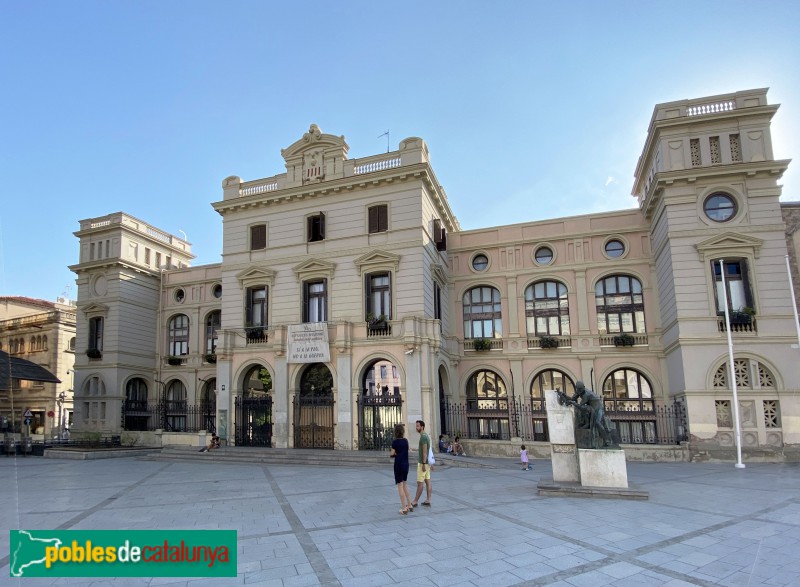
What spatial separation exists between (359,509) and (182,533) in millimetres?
→ 4049

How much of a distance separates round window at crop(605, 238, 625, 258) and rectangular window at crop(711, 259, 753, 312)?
5372 millimetres

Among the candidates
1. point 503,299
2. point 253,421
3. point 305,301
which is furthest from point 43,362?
point 503,299

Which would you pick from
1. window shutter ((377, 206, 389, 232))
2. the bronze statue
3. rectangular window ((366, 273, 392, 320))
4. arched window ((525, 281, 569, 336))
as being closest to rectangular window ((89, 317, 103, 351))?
rectangular window ((366, 273, 392, 320))

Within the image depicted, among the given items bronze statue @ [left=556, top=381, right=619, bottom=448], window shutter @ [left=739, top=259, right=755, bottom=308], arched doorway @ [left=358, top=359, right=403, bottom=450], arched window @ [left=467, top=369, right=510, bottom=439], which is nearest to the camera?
bronze statue @ [left=556, top=381, right=619, bottom=448]

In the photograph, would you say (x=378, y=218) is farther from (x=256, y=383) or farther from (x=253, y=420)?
(x=256, y=383)

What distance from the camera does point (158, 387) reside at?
35.9 metres

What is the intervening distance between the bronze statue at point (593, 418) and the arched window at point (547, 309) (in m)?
14.9

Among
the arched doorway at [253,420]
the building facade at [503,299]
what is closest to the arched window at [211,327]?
the building facade at [503,299]

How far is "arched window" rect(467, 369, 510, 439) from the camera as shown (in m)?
28.5

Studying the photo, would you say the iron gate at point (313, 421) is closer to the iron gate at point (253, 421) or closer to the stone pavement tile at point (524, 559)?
the iron gate at point (253, 421)

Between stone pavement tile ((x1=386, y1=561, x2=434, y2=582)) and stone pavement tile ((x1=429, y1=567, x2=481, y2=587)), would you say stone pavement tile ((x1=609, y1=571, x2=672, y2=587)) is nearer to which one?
stone pavement tile ((x1=429, y1=567, x2=481, y2=587))

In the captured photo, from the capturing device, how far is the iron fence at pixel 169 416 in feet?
111

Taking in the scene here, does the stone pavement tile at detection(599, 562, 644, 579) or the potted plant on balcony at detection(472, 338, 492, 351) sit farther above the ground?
the potted plant on balcony at detection(472, 338, 492, 351)

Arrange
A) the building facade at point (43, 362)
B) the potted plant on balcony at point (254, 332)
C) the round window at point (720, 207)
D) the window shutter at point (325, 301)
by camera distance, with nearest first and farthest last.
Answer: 1. the round window at point (720, 207)
2. the window shutter at point (325, 301)
3. the potted plant on balcony at point (254, 332)
4. the building facade at point (43, 362)
